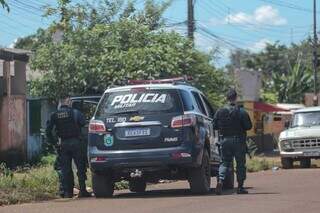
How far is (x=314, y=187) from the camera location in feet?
49.0

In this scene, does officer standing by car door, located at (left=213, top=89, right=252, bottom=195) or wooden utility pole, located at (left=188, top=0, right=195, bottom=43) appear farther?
wooden utility pole, located at (left=188, top=0, right=195, bottom=43)

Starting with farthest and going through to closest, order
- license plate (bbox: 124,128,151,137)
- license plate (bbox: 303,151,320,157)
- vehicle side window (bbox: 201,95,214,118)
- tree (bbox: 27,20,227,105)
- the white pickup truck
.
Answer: tree (bbox: 27,20,227,105)
the white pickup truck
license plate (bbox: 303,151,320,157)
vehicle side window (bbox: 201,95,214,118)
license plate (bbox: 124,128,151,137)

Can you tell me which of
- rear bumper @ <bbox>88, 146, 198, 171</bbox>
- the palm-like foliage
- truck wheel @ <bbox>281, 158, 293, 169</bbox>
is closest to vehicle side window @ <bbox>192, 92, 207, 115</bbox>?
rear bumper @ <bbox>88, 146, 198, 171</bbox>

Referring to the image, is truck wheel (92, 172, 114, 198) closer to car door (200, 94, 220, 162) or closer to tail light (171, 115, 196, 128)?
tail light (171, 115, 196, 128)

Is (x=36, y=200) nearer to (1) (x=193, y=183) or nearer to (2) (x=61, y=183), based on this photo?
(2) (x=61, y=183)

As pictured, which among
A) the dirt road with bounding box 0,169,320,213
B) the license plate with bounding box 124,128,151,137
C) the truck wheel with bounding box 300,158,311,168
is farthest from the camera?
the truck wheel with bounding box 300,158,311,168

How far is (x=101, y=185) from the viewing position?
13203 millimetres

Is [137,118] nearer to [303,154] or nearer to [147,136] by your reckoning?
[147,136]

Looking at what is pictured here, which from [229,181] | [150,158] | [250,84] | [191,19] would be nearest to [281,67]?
[250,84]

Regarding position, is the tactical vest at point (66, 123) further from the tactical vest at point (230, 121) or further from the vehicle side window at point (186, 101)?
the tactical vest at point (230, 121)

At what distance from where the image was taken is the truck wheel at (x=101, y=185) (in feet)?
43.3

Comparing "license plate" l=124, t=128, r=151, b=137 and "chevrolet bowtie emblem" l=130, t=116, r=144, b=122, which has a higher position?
"chevrolet bowtie emblem" l=130, t=116, r=144, b=122

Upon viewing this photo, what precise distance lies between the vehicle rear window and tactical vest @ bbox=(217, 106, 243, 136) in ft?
3.50

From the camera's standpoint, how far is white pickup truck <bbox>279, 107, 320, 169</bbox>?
79.7ft
